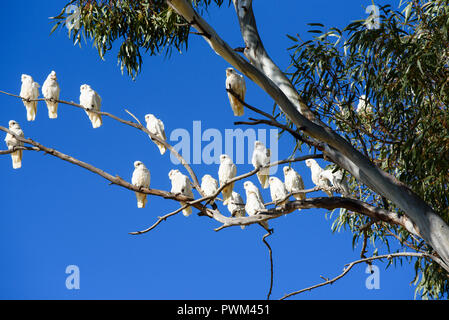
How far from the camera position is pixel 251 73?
324 centimetres

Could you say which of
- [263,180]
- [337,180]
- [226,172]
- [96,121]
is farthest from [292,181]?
[96,121]

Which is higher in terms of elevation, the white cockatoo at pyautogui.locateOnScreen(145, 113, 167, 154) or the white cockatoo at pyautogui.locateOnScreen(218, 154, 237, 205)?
the white cockatoo at pyautogui.locateOnScreen(145, 113, 167, 154)

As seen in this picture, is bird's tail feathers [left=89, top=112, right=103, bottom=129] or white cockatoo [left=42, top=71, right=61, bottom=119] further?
white cockatoo [left=42, top=71, right=61, bottom=119]

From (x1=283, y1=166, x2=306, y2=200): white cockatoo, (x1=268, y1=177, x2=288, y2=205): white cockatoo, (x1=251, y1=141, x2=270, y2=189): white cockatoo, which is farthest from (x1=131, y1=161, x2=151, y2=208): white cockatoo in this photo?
(x1=283, y1=166, x2=306, y2=200): white cockatoo

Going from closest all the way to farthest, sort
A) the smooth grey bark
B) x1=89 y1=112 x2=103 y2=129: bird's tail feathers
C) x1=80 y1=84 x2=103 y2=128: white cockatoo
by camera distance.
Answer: the smooth grey bark
x1=89 y1=112 x2=103 y2=129: bird's tail feathers
x1=80 y1=84 x2=103 y2=128: white cockatoo

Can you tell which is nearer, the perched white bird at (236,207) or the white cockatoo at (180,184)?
the perched white bird at (236,207)

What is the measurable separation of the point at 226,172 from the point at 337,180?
3.32 ft

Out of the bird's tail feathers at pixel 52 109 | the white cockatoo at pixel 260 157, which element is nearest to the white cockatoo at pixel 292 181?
the white cockatoo at pixel 260 157

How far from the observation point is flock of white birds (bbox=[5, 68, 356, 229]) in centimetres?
449

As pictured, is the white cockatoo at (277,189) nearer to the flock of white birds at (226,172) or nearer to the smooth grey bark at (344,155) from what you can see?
the flock of white birds at (226,172)

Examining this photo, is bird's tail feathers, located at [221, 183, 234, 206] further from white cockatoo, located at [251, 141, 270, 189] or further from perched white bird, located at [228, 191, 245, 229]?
white cockatoo, located at [251, 141, 270, 189]

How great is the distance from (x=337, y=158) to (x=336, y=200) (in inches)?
10.1

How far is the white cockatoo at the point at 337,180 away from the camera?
5.03 m

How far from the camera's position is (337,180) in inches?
204
